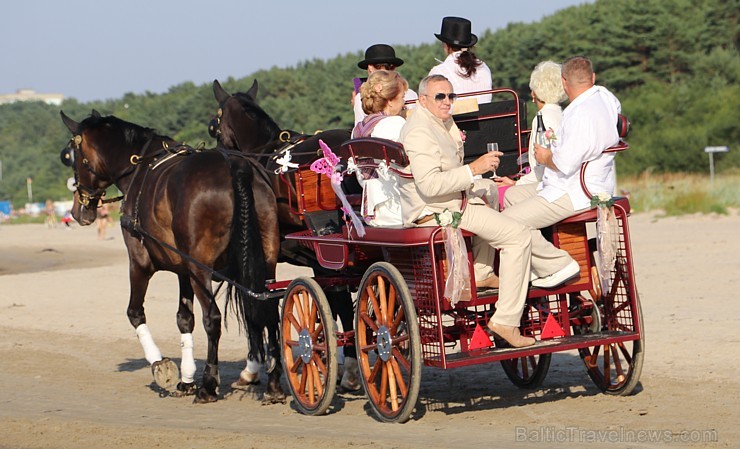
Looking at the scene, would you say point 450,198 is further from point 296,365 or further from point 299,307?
point 296,365

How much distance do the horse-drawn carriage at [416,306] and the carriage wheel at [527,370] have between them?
0.02 m

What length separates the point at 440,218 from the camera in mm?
6914

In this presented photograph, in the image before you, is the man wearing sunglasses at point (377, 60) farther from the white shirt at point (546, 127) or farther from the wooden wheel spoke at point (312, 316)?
the wooden wheel spoke at point (312, 316)

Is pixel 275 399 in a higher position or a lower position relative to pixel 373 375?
lower

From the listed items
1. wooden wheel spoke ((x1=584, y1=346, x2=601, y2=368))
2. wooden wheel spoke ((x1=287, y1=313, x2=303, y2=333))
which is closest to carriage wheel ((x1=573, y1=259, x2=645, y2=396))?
wooden wheel spoke ((x1=584, y1=346, x2=601, y2=368))

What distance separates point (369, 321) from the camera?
293 inches

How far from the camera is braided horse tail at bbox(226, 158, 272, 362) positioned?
8586mm

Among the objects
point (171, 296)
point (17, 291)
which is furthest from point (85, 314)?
point (17, 291)

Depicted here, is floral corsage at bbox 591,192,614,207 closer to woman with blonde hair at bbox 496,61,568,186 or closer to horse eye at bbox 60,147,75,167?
woman with blonde hair at bbox 496,61,568,186

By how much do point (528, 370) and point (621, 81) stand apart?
53.8 m

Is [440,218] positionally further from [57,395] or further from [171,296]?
[171,296]

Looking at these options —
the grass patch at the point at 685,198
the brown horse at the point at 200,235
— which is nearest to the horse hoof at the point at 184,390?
the brown horse at the point at 200,235

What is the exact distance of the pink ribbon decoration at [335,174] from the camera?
7586 mm

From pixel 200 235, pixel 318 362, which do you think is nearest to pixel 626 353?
pixel 318 362
